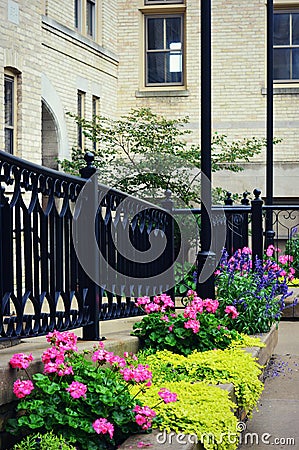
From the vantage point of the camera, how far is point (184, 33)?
797 inches

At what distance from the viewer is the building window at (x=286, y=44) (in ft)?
66.5

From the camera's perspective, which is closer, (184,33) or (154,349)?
(154,349)

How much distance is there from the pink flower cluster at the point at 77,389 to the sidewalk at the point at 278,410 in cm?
129

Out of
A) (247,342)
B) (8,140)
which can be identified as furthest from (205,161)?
(8,140)

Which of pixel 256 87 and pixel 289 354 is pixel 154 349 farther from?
pixel 256 87

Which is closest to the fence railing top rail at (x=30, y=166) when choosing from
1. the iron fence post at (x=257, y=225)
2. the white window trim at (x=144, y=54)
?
the iron fence post at (x=257, y=225)

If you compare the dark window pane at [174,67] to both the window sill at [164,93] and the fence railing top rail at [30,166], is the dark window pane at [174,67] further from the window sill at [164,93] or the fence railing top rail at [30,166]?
the fence railing top rail at [30,166]

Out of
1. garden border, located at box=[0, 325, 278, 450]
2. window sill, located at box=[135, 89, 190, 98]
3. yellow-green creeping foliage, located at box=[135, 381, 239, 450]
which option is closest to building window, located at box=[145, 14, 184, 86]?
window sill, located at box=[135, 89, 190, 98]

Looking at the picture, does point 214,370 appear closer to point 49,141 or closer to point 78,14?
point 49,141

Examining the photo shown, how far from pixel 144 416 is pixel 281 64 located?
1721 cm

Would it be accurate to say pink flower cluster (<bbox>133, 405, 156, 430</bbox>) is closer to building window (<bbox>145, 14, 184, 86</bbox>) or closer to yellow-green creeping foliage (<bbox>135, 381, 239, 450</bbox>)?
yellow-green creeping foliage (<bbox>135, 381, 239, 450</bbox>)

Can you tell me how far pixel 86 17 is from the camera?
1788 cm

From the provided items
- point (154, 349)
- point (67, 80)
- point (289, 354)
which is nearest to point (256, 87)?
point (67, 80)

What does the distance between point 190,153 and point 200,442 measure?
42.3ft
